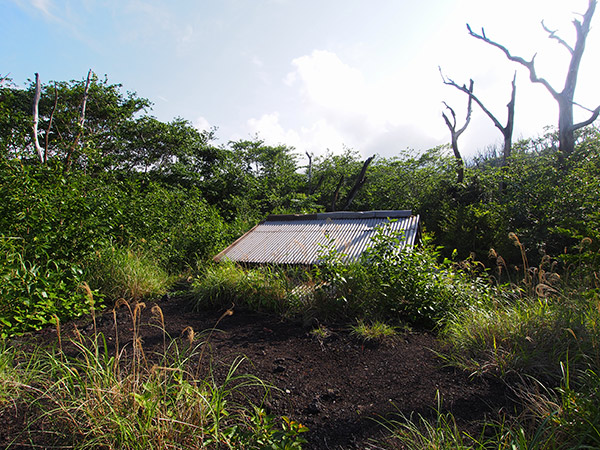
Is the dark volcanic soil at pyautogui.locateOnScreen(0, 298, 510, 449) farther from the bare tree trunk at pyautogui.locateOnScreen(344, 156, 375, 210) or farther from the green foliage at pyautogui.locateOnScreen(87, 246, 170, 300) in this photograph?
the bare tree trunk at pyautogui.locateOnScreen(344, 156, 375, 210)

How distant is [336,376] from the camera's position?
2242mm

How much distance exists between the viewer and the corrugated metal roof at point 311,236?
14.8 feet

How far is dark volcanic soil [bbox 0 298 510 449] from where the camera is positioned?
5.71 feet

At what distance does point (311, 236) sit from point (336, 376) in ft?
10.1

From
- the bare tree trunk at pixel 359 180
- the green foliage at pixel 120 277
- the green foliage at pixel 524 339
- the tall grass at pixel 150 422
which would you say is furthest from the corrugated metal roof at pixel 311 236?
the bare tree trunk at pixel 359 180

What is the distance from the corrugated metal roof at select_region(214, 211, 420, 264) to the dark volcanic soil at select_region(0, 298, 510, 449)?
1.42m

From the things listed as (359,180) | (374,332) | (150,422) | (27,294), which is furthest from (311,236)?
(359,180)

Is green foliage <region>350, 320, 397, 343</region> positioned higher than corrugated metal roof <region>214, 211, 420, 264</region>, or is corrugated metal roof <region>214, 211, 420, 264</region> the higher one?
corrugated metal roof <region>214, 211, 420, 264</region>

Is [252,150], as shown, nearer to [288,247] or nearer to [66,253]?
[288,247]

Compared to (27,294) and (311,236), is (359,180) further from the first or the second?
(27,294)

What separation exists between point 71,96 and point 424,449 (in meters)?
15.0

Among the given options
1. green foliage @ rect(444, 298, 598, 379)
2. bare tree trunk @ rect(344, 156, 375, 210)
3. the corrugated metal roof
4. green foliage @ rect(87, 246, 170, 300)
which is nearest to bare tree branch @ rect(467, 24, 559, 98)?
bare tree trunk @ rect(344, 156, 375, 210)

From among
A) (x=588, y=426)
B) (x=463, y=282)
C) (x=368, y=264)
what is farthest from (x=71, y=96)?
(x=588, y=426)

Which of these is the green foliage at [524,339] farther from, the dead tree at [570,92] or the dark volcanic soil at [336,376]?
the dead tree at [570,92]
